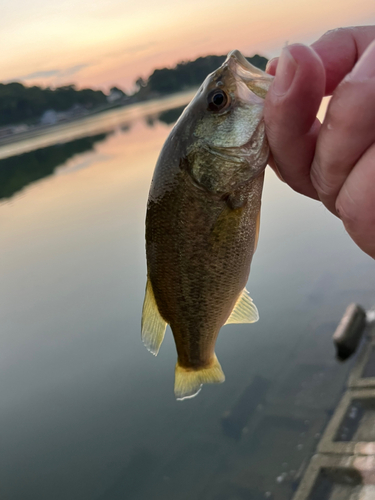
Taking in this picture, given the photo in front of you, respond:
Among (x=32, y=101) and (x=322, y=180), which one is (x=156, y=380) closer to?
(x=322, y=180)

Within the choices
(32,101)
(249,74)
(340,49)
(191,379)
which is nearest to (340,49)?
(340,49)

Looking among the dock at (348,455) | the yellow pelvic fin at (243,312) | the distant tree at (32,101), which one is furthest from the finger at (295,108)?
the distant tree at (32,101)

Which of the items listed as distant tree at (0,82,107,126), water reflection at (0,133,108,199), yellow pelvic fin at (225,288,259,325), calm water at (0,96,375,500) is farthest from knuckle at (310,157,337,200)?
distant tree at (0,82,107,126)

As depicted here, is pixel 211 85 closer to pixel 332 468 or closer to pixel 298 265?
pixel 332 468

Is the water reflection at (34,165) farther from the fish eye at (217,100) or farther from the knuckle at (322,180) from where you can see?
the knuckle at (322,180)

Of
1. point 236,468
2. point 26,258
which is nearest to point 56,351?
point 236,468

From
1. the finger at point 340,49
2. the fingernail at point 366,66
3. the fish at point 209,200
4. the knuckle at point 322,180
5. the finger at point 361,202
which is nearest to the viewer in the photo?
the fingernail at point 366,66
